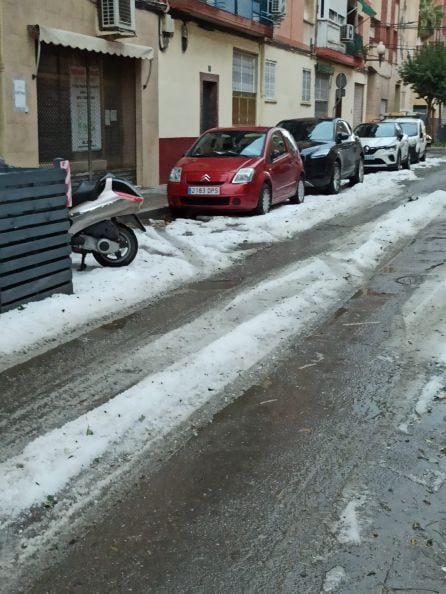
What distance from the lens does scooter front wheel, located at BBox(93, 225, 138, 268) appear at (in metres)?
8.50

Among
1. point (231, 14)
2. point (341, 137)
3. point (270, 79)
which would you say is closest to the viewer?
point (341, 137)

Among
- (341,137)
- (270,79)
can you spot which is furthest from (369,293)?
(270,79)

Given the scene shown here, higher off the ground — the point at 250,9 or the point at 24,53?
the point at 250,9

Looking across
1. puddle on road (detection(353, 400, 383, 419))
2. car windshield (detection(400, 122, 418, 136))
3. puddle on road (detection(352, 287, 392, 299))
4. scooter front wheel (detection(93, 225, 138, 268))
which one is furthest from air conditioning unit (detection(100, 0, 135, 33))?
car windshield (detection(400, 122, 418, 136))

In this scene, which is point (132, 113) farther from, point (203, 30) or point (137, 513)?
point (137, 513)

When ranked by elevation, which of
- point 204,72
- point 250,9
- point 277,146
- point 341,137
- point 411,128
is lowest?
point 277,146

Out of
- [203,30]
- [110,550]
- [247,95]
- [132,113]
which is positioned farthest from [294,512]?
[247,95]

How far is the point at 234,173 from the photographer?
41.4 feet

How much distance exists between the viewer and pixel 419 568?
10.1 ft

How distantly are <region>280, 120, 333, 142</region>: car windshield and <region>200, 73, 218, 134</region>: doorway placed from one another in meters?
2.59

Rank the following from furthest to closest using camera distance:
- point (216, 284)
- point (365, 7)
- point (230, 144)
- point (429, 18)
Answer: point (429, 18) → point (365, 7) → point (230, 144) → point (216, 284)

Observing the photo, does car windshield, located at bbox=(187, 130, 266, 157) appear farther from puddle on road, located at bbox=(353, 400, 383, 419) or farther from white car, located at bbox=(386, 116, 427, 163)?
white car, located at bbox=(386, 116, 427, 163)

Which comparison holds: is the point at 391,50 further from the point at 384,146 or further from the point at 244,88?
the point at 244,88

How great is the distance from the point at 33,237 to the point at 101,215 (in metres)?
1.33
